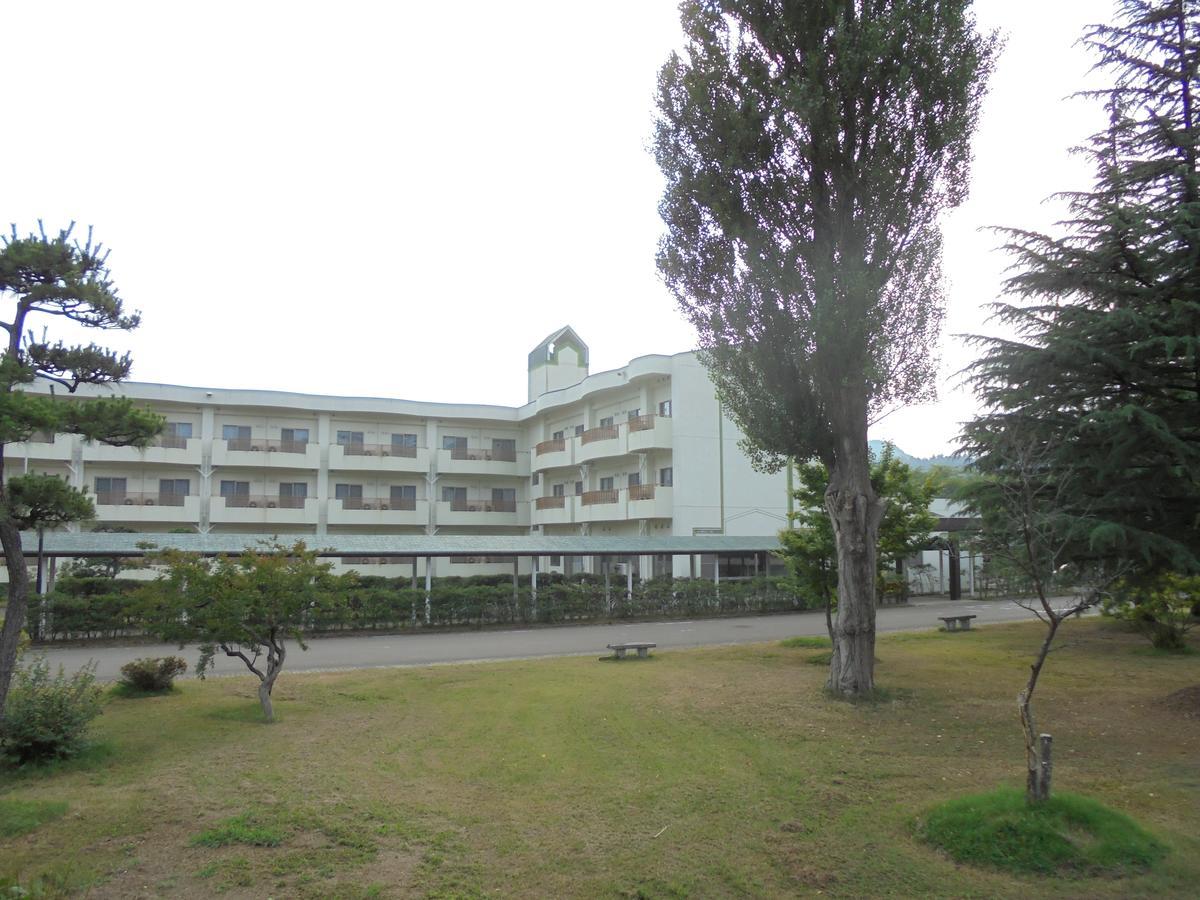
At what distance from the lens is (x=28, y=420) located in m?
7.53

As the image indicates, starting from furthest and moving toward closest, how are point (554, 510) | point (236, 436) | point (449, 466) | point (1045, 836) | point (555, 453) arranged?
point (449, 466), point (555, 453), point (554, 510), point (236, 436), point (1045, 836)

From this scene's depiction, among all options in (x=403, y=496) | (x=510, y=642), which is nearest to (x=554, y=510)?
(x=403, y=496)

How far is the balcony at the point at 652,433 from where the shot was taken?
1398 inches

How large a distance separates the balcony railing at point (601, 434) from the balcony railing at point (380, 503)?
10.9 metres

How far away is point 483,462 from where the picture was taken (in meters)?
44.9

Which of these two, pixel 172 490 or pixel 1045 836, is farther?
pixel 172 490

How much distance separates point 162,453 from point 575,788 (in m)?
37.8

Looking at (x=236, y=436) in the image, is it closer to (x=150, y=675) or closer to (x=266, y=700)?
(x=150, y=675)

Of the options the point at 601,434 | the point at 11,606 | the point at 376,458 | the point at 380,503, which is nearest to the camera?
the point at 11,606

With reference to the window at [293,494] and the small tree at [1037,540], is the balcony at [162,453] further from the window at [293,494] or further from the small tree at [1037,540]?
the small tree at [1037,540]

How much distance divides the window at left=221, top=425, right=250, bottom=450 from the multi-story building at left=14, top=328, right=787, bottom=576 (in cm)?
5

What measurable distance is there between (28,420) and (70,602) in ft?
53.0

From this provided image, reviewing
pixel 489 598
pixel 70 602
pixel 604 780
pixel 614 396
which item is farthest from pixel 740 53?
pixel 614 396

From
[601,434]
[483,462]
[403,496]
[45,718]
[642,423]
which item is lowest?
[45,718]
